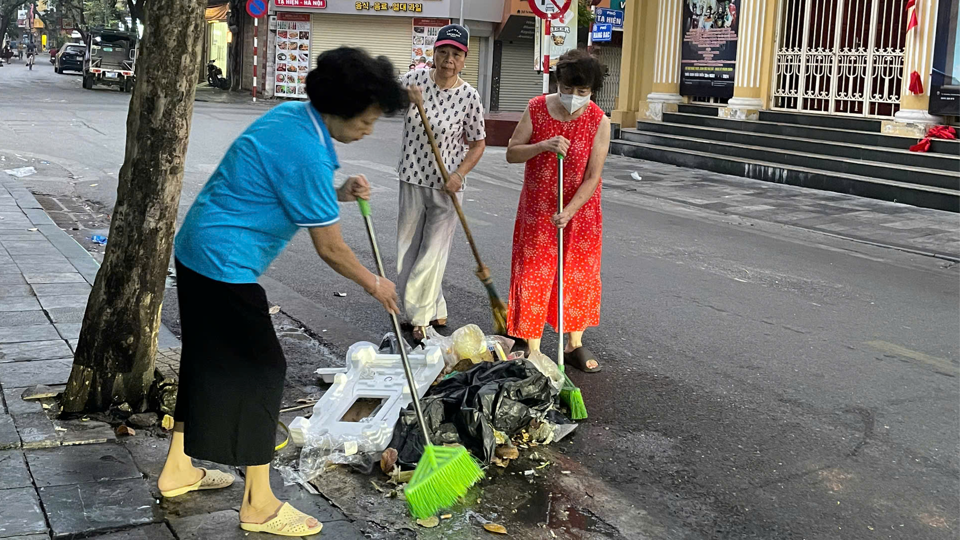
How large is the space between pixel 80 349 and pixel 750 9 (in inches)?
587

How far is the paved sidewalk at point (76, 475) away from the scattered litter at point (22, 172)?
7832 millimetres

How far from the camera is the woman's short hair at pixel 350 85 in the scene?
3.15m

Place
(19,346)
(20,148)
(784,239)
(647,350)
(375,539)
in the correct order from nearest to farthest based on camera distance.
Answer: (375,539) → (19,346) → (647,350) → (784,239) → (20,148)

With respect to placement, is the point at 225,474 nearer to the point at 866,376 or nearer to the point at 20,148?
the point at 866,376

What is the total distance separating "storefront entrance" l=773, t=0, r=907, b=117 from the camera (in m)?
14.9

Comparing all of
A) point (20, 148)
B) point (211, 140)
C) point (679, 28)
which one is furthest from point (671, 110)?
point (20, 148)

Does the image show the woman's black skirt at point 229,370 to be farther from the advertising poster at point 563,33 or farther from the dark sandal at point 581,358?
the advertising poster at point 563,33

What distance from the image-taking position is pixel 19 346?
5.16 metres

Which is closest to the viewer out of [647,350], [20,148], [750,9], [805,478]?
[805,478]

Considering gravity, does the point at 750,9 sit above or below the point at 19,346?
above

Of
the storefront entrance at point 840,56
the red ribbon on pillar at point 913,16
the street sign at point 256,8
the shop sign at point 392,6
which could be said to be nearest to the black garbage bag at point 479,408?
the red ribbon on pillar at point 913,16

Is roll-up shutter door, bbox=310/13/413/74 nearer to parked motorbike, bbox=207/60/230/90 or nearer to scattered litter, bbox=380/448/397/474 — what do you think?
parked motorbike, bbox=207/60/230/90

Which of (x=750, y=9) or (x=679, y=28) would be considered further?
(x=679, y=28)

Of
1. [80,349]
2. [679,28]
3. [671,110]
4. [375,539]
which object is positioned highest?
[679,28]
